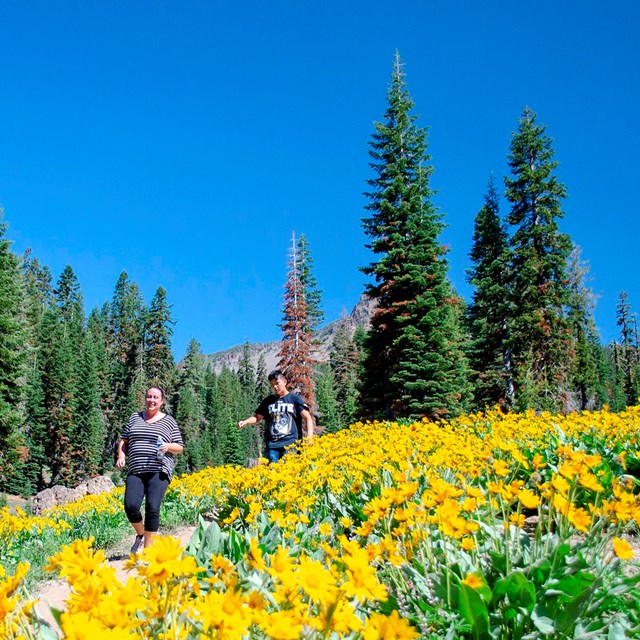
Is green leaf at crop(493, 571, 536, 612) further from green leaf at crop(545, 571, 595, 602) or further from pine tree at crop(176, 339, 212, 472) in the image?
pine tree at crop(176, 339, 212, 472)

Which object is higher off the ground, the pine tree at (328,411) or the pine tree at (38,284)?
the pine tree at (38,284)

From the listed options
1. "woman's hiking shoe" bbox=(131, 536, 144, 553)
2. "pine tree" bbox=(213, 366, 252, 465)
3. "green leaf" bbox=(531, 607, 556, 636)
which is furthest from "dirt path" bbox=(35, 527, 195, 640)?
"pine tree" bbox=(213, 366, 252, 465)

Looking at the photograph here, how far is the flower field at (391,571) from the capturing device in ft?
4.45

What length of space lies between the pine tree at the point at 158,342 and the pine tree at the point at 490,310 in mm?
33583

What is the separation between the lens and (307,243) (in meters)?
38.6

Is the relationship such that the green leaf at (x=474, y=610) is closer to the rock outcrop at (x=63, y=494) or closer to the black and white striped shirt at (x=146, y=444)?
the black and white striped shirt at (x=146, y=444)

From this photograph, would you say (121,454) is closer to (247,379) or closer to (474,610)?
(474,610)

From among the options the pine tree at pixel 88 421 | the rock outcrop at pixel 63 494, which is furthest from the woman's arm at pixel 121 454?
the pine tree at pixel 88 421

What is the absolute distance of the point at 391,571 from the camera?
2.44 metres

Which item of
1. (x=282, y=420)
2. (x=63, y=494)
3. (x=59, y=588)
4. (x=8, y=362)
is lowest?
(x=63, y=494)

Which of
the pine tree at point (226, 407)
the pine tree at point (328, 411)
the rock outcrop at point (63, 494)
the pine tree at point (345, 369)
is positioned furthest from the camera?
the pine tree at point (226, 407)

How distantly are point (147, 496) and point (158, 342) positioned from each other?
50.9 metres

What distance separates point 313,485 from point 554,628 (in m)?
3.21

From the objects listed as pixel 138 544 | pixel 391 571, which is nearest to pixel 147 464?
pixel 138 544
